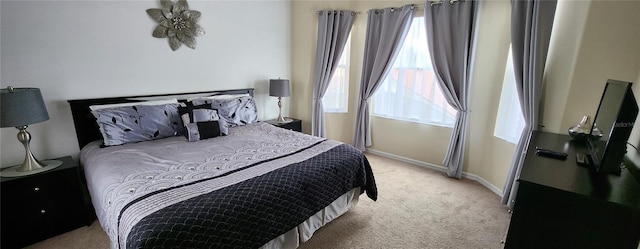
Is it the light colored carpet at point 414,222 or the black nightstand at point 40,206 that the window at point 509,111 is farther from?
the black nightstand at point 40,206

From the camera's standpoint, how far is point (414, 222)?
233 centimetres

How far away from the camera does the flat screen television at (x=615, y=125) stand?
48.4 inches

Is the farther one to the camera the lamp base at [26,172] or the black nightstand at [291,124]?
the black nightstand at [291,124]

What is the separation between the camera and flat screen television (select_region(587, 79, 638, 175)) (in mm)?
1229

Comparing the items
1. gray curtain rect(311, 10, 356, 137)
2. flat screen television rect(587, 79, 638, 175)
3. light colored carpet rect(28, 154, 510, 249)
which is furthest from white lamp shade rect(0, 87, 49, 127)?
flat screen television rect(587, 79, 638, 175)

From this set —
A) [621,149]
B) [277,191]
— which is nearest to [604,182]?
[621,149]

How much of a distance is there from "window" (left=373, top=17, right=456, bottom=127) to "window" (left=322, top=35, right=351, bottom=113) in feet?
1.80

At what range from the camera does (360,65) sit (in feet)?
12.7

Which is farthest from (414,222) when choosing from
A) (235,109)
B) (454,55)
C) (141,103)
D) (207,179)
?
(141,103)

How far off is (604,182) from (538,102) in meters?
1.34

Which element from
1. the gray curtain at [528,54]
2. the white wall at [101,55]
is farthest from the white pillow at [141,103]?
the gray curtain at [528,54]

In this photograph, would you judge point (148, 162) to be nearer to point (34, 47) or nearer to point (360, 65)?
point (34, 47)

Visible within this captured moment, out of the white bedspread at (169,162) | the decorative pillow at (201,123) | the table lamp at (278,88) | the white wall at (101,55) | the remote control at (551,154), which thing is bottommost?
the white bedspread at (169,162)

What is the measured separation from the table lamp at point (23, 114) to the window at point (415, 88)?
11.4 feet
